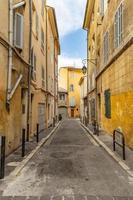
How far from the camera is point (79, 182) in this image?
613 cm

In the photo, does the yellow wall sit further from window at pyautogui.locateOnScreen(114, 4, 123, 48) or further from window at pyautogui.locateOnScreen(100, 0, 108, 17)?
window at pyautogui.locateOnScreen(100, 0, 108, 17)

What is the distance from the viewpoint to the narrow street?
534 centimetres

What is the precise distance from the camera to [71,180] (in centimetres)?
628

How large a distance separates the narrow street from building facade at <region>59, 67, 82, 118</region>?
5256 centimetres

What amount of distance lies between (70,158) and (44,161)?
954 mm

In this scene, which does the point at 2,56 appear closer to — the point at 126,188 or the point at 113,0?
the point at 126,188

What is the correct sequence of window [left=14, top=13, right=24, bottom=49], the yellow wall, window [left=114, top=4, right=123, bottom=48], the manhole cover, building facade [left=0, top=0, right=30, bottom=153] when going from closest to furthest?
building facade [left=0, top=0, right=30, bottom=153] < the manhole cover < the yellow wall < window [left=14, top=13, right=24, bottom=49] < window [left=114, top=4, right=123, bottom=48]

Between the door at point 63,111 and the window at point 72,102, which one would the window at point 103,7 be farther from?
the window at point 72,102

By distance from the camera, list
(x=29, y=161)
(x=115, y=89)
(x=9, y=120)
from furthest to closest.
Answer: (x=115, y=89) → (x=9, y=120) → (x=29, y=161)

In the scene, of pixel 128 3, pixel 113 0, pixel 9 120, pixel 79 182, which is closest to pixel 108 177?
pixel 79 182

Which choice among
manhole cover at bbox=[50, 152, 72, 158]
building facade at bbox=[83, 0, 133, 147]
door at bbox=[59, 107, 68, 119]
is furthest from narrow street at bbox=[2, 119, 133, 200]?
door at bbox=[59, 107, 68, 119]

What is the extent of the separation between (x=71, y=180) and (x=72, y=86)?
56952 millimetres

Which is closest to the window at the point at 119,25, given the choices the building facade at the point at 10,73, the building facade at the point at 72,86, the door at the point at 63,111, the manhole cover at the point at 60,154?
the building facade at the point at 10,73

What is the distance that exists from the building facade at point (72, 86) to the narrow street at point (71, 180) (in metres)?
52.6
